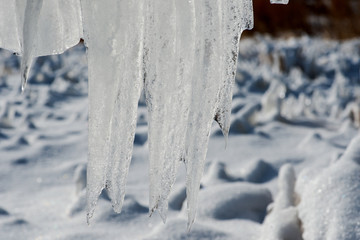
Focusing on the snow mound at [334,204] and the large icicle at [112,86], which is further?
the snow mound at [334,204]

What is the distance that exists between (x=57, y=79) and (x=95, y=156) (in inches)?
164

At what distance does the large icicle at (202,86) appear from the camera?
0.81 metres

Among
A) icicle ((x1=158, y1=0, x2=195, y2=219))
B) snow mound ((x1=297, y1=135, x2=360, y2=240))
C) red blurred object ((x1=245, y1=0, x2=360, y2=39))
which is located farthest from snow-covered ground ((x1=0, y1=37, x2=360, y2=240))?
red blurred object ((x1=245, y1=0, x2=360, y2=39))

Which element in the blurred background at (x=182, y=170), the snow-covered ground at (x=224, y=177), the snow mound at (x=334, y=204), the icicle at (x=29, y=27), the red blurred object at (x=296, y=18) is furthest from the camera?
the red blurred object at (x=296, y=18)

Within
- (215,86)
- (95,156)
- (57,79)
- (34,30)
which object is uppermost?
(34,30)

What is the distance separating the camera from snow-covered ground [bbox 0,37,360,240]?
1.19m

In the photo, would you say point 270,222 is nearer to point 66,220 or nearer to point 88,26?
point 66,220

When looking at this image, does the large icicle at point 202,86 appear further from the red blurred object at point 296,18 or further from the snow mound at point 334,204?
the red blurred object at point 296,18

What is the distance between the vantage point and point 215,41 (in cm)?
83

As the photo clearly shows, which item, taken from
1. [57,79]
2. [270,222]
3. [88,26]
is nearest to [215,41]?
[88,26]

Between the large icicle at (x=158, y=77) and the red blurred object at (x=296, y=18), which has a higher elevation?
the large icicle at (x=158, y=77)

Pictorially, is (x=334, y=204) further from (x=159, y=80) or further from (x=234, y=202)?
(x=159, y=80)

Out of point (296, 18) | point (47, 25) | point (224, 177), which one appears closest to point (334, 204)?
point (224, 177)

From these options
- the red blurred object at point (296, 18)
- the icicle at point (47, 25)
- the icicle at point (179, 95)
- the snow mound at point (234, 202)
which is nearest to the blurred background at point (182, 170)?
the snow mound at point (234, 202)
